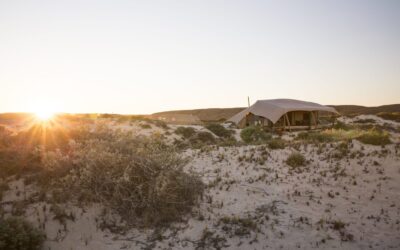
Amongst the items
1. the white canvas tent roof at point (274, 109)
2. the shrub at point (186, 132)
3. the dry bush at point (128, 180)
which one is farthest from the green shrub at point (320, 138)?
the white canvas tent roof at point (274, 109)

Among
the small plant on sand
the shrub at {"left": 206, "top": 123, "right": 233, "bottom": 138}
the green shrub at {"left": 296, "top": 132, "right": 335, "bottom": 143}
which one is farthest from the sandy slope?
the shrub at {"left": 206, "top": 123, "right": 233, "bottom": 138}

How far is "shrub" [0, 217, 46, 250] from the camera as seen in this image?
5.33 m

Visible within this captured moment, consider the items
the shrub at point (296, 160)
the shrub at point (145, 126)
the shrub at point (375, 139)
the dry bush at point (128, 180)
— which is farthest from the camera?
the shrub at point (145, 126)

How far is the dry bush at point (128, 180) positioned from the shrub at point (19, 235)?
4.69 feet

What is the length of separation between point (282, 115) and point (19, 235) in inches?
1130

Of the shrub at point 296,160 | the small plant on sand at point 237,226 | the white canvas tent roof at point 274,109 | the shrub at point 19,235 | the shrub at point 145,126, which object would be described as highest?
the white canvas tent roof at point 274,109

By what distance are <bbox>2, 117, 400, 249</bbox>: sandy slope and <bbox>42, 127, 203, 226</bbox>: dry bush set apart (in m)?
0.35

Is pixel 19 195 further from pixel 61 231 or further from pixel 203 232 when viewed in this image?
pixel 203 232

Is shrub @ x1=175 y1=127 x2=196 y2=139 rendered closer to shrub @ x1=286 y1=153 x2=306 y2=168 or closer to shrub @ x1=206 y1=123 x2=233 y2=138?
shrub @ x1=206 y1=123 x2=233 y2=138

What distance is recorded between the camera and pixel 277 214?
286 inches

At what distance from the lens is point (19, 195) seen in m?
7.18

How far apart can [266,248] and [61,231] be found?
4062mm

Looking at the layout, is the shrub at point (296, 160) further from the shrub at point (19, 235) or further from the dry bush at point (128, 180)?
the shrub at point (19, 235)

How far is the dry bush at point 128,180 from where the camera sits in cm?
707
